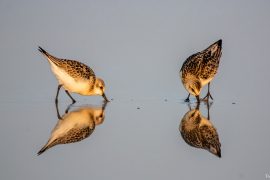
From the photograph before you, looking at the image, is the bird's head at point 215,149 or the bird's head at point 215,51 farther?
the bird's head at point 215,51

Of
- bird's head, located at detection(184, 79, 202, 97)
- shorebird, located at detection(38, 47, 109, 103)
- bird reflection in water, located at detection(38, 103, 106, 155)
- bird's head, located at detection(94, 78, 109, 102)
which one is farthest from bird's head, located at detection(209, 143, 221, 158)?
bird's head, located at detection(94, 78, 109, 102)

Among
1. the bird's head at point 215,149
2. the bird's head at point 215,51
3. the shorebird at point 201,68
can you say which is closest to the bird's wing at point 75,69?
the shorebird at point 201,68

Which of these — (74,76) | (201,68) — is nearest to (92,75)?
(74,76)

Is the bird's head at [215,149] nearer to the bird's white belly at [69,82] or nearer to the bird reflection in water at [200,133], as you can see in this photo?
the bird reflection in water at [200,133]

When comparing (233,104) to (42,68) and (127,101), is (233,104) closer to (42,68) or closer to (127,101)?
(127,101)

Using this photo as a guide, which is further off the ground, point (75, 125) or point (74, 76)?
point (74, 76)

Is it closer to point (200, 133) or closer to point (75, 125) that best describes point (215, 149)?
point (200, 133)
